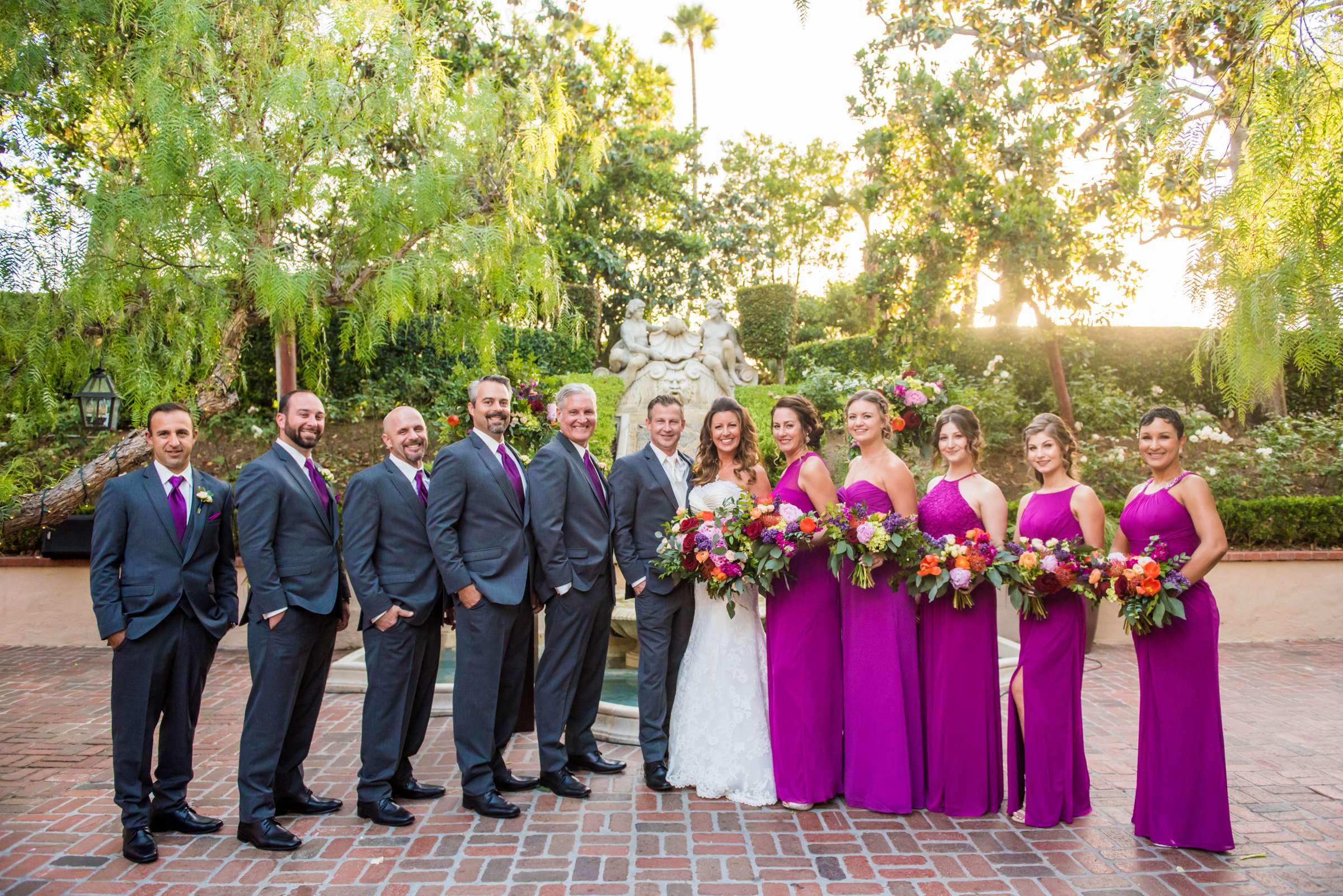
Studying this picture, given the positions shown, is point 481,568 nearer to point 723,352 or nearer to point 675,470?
point 675,470

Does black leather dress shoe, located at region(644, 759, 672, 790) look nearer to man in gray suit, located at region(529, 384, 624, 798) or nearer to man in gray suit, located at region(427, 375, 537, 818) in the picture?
man in gray suit, located at region(529, 384, 624, 798)

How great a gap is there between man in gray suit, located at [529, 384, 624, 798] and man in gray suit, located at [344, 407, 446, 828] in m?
0.59

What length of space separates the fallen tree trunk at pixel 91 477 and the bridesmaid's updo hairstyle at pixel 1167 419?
8.15 m

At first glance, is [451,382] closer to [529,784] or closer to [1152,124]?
[529,784]

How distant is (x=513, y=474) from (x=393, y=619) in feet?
3.17

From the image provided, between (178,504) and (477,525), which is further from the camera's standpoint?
A: (477,525)

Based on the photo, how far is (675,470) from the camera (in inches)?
193

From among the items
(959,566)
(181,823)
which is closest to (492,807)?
(181,823)

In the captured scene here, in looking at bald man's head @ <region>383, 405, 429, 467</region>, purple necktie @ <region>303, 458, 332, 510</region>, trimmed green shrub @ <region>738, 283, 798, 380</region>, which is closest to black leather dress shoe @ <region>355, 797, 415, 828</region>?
purple necktie @ <region>303, 458, 332, 510</region>

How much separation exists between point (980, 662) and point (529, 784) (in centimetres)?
248

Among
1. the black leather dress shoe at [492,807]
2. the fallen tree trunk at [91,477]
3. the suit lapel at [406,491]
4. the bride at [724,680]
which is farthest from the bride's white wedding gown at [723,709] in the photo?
the fallen tree trunk at [91,477]

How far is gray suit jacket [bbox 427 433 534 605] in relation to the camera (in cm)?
422

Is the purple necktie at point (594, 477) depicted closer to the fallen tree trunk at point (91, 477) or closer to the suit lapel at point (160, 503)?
the suit lapel at point (160, 503)

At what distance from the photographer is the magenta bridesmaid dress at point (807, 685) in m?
4.27
